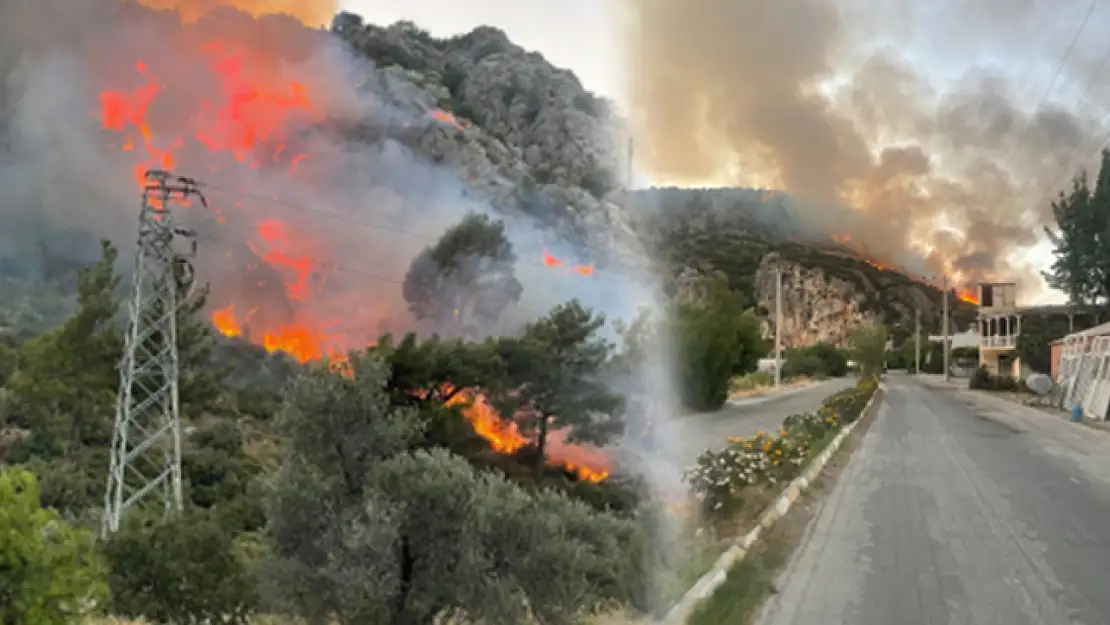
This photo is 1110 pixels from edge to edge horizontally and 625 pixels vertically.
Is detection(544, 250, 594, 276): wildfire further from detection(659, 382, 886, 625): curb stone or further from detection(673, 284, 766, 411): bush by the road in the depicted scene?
detection(673, 284, 766, 411): bush by the road

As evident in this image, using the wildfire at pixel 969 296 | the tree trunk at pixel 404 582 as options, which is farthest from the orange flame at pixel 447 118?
the wildfire at pixel 969 296

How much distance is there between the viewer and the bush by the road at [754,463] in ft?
14.7

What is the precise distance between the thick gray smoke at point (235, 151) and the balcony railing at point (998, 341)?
3967 cm

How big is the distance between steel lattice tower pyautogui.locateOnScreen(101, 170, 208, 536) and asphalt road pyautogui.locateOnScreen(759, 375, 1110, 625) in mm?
6922

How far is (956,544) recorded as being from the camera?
6723mm

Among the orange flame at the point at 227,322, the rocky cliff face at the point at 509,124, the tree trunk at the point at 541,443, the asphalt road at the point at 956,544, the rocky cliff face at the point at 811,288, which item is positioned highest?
the rocky cliff face at the point at 509,124

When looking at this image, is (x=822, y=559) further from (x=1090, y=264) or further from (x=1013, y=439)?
(x=1090, y=264)

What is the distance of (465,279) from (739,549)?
3.94 meters

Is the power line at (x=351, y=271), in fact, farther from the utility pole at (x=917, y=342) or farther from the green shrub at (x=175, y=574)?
the utility pole at (x=917, y=342)

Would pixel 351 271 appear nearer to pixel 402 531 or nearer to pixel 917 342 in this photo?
pixel 402 531

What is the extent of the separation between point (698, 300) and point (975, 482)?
919cm

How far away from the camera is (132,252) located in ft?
50.5

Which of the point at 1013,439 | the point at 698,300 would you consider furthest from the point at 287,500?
the point at 1013,439

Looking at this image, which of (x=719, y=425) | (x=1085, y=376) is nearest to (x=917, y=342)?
(x=1085, y=376)
